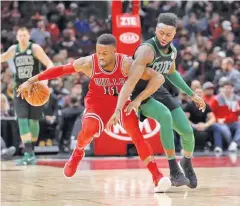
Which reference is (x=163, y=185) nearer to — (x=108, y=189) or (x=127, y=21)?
(x=108, y=189)

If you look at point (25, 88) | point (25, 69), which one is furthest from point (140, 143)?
point (25, 69)

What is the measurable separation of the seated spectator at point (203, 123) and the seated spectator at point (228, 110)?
0.19 m

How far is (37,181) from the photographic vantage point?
7.17 metres

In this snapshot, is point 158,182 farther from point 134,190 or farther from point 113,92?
point 113,92

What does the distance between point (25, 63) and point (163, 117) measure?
3991mm

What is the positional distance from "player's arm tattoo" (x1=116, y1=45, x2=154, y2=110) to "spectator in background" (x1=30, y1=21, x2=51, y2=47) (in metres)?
8.96

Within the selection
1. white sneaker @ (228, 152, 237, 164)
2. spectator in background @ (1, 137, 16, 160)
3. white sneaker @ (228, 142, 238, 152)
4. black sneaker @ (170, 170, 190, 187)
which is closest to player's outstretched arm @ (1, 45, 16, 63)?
spectator in background @ (1, 137, 16, 160)

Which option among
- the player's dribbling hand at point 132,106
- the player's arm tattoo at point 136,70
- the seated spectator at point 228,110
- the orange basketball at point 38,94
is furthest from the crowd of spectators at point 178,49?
the player's dribbling hand at point 132,106

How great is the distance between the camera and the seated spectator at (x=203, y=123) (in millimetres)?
12227

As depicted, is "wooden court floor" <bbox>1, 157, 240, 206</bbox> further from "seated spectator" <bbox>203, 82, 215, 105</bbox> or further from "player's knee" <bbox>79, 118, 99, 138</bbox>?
"seated spectator" <bbox>203, 82, 215, 105</bbox>

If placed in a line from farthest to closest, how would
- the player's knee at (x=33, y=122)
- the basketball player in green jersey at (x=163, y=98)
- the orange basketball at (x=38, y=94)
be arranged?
the player's knee at (x=33, y=122), the orange basketball at (x=38, y=94), the basketball player in green jersey at (x=163, y=98)

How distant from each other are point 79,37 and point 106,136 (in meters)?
5.56

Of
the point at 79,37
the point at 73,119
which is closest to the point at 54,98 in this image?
the point at 73,119

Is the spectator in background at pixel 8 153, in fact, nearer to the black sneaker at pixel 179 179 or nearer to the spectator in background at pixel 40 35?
the spectator in background at pixel 40 35
